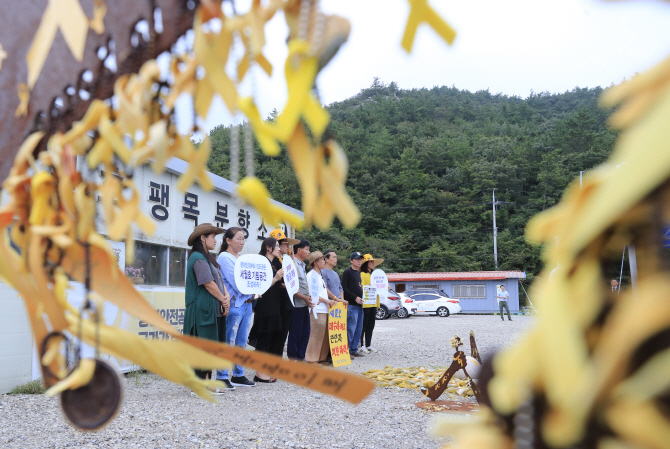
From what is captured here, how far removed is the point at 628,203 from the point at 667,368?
0.09 metres

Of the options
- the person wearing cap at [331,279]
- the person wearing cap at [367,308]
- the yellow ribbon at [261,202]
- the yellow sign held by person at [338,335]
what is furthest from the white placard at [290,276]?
the yellow ribbon at [261,202]

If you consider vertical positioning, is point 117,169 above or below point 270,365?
above

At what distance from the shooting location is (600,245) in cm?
28

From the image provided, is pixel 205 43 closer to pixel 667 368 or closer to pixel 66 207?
pixel 66 207

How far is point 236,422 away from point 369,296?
3713mm

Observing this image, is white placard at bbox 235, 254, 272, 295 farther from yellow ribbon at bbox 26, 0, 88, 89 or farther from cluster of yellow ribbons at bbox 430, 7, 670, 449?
cluster of yellow ribbons at bbox 430, 7, 670, 449

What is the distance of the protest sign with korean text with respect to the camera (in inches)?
260

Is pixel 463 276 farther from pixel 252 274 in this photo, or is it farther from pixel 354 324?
pixel 252 274

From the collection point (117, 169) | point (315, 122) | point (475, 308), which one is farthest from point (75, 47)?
point (475, 308)

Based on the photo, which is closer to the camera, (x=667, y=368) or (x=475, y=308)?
(x=667, y=368)

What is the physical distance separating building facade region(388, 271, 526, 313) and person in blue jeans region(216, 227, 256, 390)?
20.0 metres

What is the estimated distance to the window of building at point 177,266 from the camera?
5.91 meters

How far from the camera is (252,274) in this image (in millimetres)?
4199

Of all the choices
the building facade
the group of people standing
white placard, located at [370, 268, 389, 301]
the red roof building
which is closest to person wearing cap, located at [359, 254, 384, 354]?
white placard, located at [370, 268, 389, 301]
